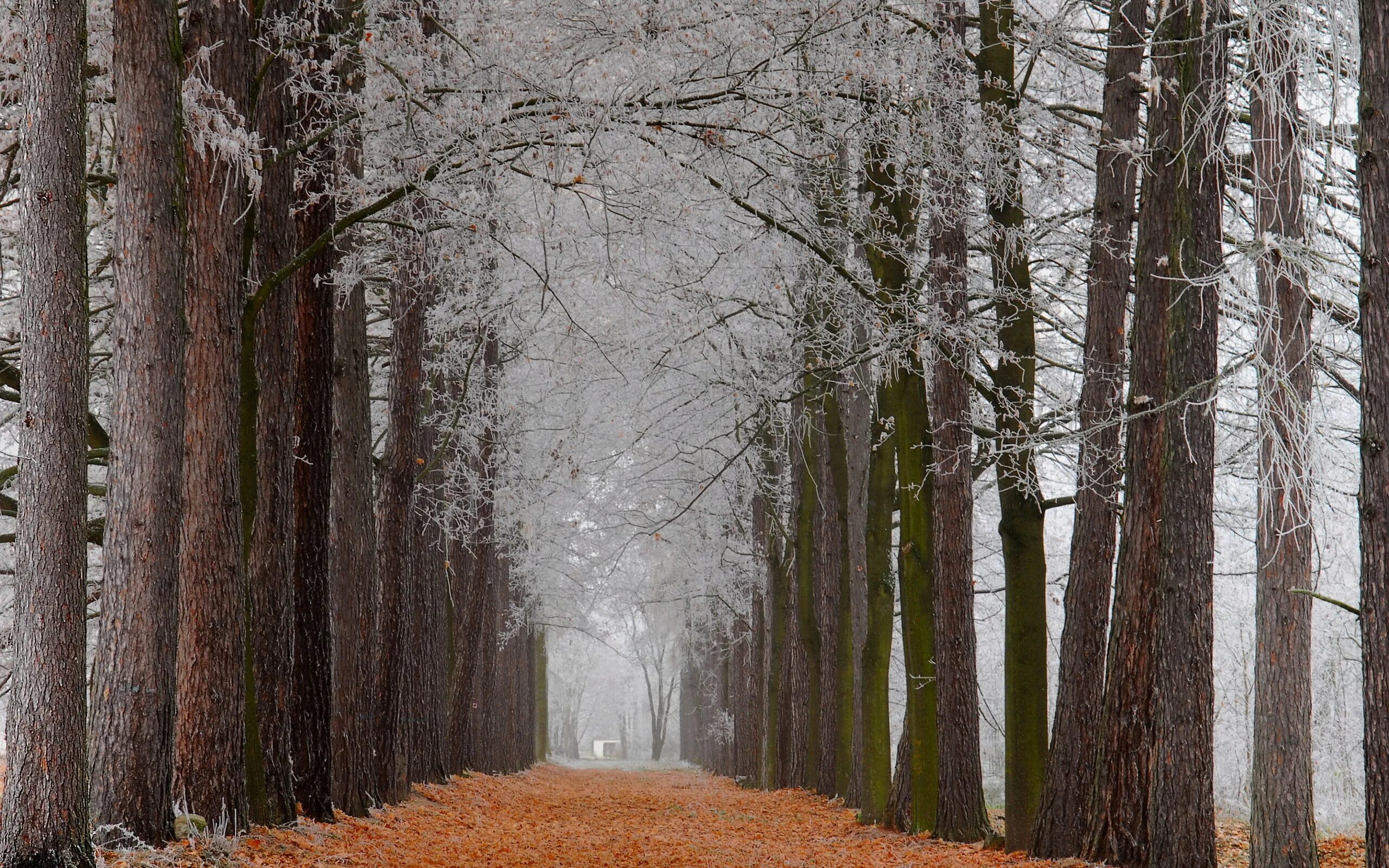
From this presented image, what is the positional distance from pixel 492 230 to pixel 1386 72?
624 cm

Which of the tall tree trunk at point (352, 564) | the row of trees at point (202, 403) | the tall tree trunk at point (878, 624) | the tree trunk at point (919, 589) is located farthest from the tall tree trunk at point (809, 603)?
the row of trees at point (202, 403)

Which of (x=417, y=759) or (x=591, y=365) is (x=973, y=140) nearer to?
(x=591, y=365)

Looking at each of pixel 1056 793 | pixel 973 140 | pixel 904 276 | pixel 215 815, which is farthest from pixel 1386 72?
pixel 215 815

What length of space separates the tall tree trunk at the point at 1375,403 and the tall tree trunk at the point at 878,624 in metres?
8.25

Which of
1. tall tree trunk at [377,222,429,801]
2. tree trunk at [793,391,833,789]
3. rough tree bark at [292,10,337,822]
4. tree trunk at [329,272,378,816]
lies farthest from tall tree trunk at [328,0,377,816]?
tree trunk at [793,391,833,789]

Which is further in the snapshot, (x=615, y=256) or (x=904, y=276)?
(x=615, y=256)

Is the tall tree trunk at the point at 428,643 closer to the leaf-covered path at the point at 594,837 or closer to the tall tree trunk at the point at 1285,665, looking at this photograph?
the leaf-covered path at the point at 594,837

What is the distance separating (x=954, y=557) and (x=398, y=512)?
6.58 metres

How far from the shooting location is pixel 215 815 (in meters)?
7.58

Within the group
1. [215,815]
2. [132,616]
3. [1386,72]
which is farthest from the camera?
[215,815]

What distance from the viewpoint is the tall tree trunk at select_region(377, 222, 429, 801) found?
530 inches

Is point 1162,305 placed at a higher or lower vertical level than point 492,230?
lower

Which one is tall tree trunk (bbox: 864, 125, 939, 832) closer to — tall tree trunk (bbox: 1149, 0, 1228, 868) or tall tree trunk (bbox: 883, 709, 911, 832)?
tall tree trunk (bbox: 883, 709, 911, 832)

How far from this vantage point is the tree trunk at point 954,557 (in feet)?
35.7
